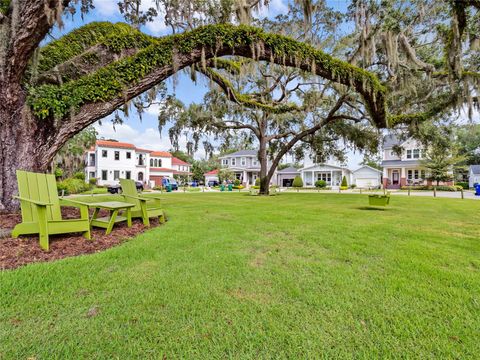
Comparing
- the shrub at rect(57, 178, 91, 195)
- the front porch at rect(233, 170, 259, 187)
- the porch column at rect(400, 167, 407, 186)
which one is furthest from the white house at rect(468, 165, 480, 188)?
the shrub at rect(57, 178, 91, 195)

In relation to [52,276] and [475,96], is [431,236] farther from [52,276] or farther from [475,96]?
[475,96]

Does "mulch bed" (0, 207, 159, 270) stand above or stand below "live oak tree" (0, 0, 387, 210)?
below

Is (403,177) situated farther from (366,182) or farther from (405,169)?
(366,182)

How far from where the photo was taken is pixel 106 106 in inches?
216

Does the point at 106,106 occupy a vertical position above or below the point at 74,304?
above

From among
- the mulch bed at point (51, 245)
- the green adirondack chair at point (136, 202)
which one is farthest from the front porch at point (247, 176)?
the mulch bed at point (51, 245)

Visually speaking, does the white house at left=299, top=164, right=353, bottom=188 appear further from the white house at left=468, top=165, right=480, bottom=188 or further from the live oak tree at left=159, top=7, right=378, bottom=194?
the live oak tree at left=159, top=7, right=378, bottom=194

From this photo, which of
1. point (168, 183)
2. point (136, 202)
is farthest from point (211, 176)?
point (136, 202)

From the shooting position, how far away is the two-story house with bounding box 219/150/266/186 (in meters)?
39.2

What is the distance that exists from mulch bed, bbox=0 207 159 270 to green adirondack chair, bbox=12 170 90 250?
120 mm

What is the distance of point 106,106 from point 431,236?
273 inches

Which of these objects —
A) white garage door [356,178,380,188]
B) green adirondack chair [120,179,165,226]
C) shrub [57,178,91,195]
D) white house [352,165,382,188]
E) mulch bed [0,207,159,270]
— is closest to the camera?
mulch bed [0,207,159,270]

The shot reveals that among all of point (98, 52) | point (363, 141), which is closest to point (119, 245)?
point (98, 52)

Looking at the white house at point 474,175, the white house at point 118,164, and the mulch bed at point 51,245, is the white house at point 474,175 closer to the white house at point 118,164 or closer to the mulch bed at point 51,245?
the mulch bed at point 51,245
